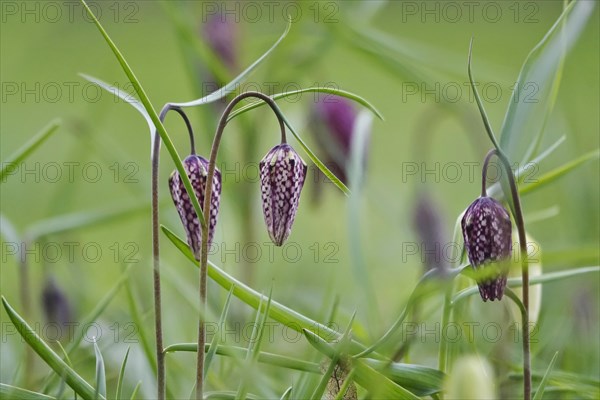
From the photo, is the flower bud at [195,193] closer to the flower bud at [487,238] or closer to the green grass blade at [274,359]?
the green grass blade at [274,359]

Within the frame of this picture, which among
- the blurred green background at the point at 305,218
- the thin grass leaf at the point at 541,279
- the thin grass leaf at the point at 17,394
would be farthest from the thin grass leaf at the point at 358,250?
the thin grass leaf at the point at 17,394

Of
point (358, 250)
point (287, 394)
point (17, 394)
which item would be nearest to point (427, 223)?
point (358, 250)

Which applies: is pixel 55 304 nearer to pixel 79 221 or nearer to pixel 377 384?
pixel 79 221

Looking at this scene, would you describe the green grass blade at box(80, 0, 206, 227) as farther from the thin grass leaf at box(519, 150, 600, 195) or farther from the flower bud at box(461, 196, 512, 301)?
the thin grass leaf at box(519, 150, 600, 195)

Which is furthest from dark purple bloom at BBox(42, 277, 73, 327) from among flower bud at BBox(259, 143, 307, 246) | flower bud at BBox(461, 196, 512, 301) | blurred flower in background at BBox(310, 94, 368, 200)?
flower bud at BBox(461, 196, 512, 301)

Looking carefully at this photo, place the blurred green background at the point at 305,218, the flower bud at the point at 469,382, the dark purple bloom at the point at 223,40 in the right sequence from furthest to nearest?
the dark purple bloom at the point at 223,40 → the blurred green background at the point at 305,218 → the flower bud at the point at 469,382
